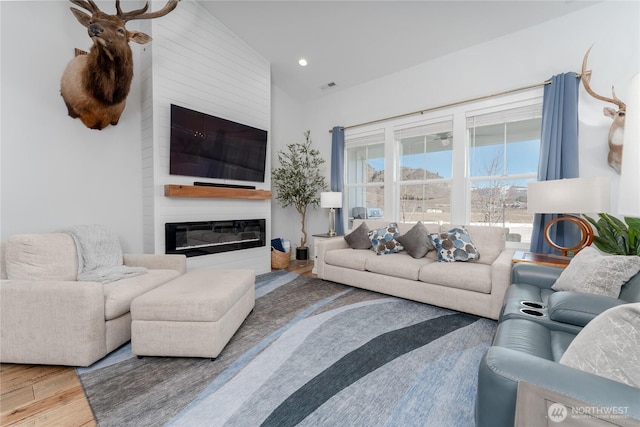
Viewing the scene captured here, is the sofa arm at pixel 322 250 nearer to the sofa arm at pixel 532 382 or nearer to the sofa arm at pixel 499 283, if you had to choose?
the sofa arm at pixel 499 283

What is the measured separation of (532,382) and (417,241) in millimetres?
2417

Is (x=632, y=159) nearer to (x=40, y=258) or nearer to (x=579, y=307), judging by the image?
(x=579, y=307)

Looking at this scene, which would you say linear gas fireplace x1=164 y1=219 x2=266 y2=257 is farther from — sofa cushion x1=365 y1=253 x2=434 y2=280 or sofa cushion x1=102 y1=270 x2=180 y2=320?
sofa cushion x1=365 y1=253 x2=434 y2=280

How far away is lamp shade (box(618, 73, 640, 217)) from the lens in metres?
0.56

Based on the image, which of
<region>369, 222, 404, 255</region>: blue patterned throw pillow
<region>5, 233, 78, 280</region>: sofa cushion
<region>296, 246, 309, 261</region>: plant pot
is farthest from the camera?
<region>296, 246, 309, 261</region>: plant pot

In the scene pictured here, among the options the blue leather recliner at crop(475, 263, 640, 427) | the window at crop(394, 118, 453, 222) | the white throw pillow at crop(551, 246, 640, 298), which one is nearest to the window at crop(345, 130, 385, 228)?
the window at crop(394, 118, 453, 222)

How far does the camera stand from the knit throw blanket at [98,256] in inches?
88.5

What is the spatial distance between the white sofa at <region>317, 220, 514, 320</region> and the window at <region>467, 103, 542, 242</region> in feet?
1.59

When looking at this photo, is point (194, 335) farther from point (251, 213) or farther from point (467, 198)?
point (467, 198)

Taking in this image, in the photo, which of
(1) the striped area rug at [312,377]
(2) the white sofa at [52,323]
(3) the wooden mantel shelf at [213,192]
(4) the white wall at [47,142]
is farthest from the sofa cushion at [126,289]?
(4) the white wall at [47,142]

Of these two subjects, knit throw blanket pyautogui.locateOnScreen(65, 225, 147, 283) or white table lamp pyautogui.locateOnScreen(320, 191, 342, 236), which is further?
white table lamp pyautogui.locateOnScreen(320, 191, 342, 236)

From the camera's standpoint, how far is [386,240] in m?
3.46

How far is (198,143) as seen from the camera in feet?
11.0

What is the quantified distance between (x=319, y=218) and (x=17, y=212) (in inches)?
147
